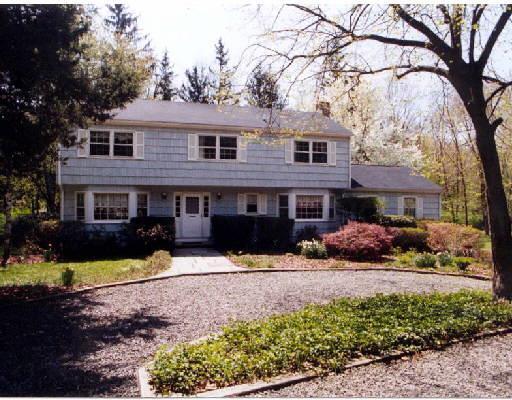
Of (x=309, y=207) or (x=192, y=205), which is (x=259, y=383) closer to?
(x=192, y=205)

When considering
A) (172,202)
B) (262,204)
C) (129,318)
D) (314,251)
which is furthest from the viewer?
(262,204)

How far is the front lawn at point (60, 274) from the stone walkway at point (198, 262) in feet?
1.20

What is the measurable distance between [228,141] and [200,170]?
68.2 inches

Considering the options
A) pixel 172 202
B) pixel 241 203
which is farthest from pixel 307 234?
pixel 172 202

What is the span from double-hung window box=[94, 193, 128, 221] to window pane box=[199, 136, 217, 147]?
12.1 ft

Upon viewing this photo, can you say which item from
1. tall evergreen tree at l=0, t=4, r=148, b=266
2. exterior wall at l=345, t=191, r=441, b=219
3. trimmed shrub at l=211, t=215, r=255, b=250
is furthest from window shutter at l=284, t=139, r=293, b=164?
tall evergreen tree at l=0, t=4, r=148, b=266

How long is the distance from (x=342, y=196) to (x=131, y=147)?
9.71 metres

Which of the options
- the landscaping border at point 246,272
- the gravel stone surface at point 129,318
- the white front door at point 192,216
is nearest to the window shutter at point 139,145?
the white front door at point 192,216

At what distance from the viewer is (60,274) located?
10.3 m

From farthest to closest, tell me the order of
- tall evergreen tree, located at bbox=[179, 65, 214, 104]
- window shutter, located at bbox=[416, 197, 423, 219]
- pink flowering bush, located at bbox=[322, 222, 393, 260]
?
tall evergreen tree, located at bbox=[179, 65, 214, 104] < window shutter, located at bbox=[416, 197, 423, 219] < pink flowering bush, located at bbox=[322, 222, 393, 260]

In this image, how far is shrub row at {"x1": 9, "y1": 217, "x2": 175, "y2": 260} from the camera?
13.9 meters

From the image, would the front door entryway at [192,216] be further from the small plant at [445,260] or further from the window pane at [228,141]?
the small plant at [445,260]

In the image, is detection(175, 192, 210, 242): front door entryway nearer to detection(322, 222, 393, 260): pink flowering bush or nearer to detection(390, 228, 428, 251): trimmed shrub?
detection(322, 222, 393, 260): pink flowering bush

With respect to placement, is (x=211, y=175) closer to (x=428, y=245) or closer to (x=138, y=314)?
(x=428, y=245)
